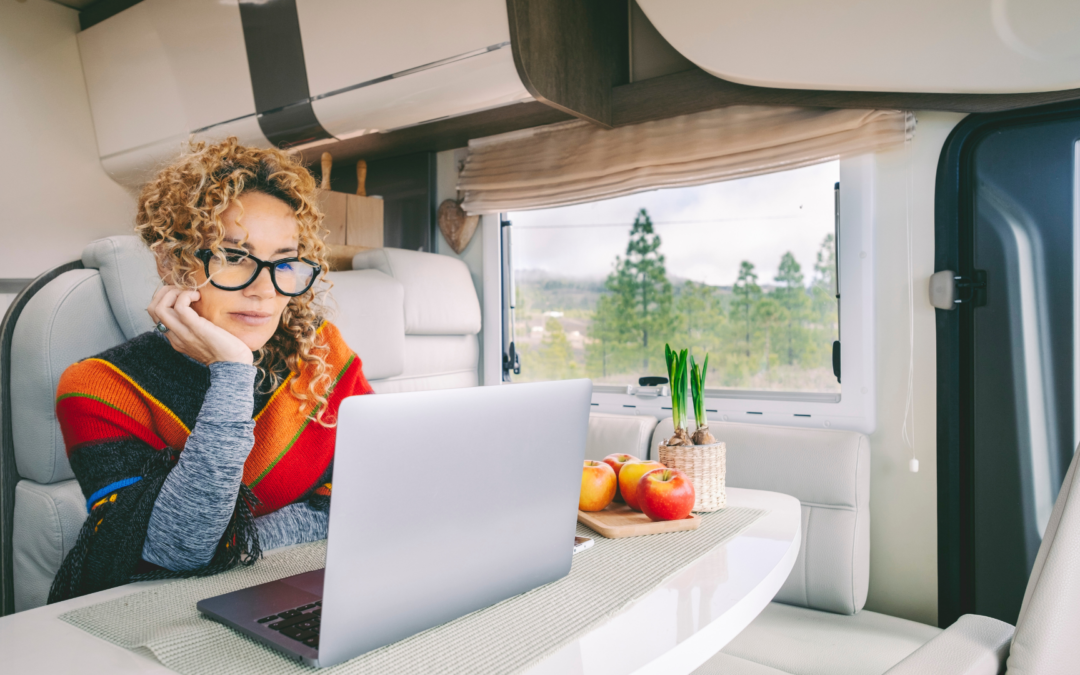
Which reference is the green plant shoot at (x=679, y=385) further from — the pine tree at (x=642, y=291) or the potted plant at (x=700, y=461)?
the pine tree at (x=642, y=291)

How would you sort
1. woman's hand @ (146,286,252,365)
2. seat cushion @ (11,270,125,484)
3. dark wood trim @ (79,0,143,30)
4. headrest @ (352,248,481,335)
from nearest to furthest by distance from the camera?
woman's hand @ (146,286,252,365) → seat cushion @ (11,270,125,484) → headrest @ (352,248,481,335) → dark wood trim @ (79,0,143,30)

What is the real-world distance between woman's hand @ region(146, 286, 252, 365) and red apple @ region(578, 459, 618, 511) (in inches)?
21.2

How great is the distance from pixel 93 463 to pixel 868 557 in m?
1.86

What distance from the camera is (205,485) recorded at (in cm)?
84

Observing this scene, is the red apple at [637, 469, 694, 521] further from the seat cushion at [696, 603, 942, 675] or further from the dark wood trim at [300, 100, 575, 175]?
the dark wood trim at [300, 100, 575, 175]

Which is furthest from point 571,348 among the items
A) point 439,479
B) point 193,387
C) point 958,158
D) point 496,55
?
point 439,479

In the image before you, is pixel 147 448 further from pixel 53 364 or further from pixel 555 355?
pixel 555 355

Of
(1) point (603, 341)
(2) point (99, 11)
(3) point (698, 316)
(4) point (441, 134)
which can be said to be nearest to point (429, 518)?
(3) point (698, 316)

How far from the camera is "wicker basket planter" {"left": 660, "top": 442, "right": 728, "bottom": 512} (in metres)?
1.07

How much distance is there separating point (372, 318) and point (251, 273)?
1.13m

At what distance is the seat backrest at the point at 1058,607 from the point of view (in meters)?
0.72

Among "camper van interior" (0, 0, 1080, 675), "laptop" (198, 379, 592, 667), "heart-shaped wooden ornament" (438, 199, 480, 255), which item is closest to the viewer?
"laptop" (198, 379, 592, 667)

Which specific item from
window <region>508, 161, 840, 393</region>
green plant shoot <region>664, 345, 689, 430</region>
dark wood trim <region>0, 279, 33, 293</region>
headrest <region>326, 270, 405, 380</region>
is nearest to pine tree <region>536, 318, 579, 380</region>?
window <region>508, 161, 840, 393</region>

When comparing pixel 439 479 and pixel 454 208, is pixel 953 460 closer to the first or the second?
pixel 439 479
